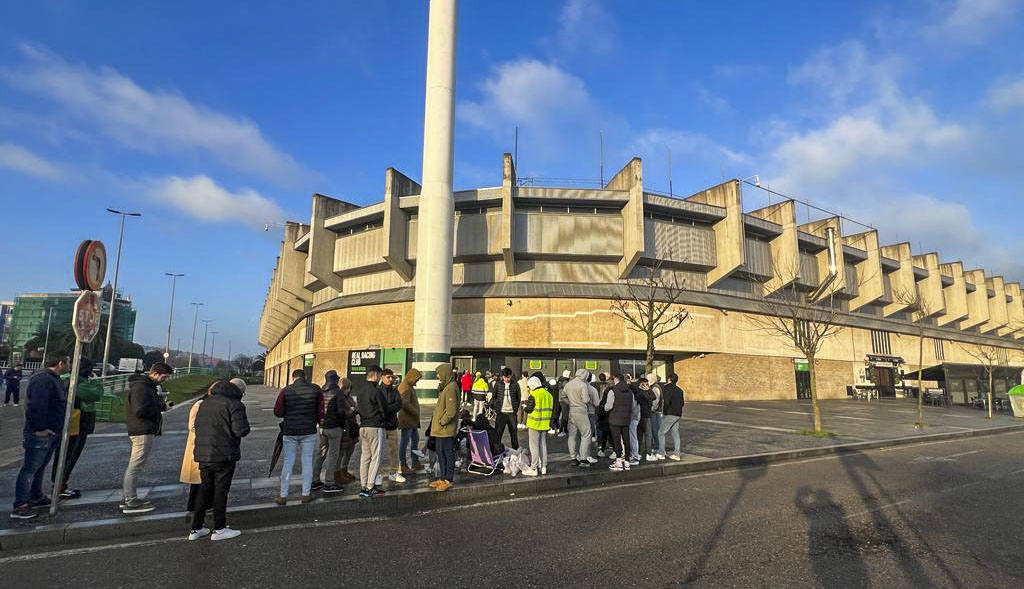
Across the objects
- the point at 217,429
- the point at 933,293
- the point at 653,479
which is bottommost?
the point at 653,479

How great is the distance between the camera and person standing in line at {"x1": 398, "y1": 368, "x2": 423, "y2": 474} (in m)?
8.02

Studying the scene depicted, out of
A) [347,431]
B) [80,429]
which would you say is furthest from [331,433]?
[80,429]

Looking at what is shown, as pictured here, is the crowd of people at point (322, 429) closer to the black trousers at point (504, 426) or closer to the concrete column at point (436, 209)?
the black trousers at point (504, 426)

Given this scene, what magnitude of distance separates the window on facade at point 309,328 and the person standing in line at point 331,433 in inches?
1248

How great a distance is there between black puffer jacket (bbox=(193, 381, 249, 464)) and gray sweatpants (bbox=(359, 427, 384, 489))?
70.7 inches

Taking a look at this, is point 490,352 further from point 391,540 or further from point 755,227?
point 391,540

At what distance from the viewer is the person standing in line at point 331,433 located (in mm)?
6973

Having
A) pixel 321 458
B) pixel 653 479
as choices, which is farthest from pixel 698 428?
pixel 321 458

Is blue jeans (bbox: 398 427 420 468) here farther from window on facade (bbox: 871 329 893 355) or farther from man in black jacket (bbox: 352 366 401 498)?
window on facade (bbox: 871 329 893 355)

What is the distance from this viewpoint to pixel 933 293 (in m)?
46.1

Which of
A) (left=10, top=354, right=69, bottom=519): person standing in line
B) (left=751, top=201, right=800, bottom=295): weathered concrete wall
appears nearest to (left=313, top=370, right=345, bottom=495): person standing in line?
(left=10, top=354, right=69, bottom=519): person standing in line

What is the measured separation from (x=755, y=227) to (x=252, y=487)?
34727 mm

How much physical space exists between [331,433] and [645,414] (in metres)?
6.03

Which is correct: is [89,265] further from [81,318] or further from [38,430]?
[38,430]
